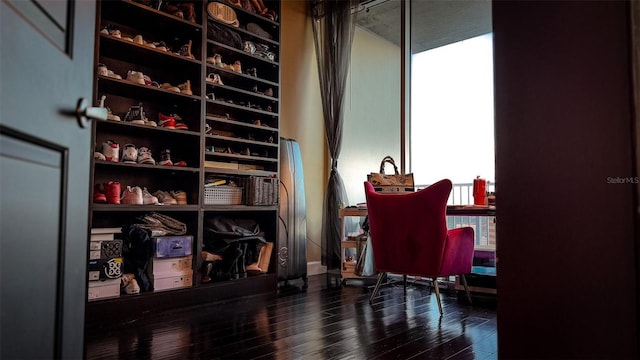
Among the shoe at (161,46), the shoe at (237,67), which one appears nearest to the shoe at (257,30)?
the shoe at (237,67)

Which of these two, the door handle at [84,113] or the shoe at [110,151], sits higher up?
the shoe at [110,151]

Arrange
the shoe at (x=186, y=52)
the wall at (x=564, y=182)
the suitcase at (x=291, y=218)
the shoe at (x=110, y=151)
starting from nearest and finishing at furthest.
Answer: the wall at (x=564, y=182)
the shoe at (x=110, y=151)
the shoe at (x=186, y=52)
the suitcase at (x=291, y=218)

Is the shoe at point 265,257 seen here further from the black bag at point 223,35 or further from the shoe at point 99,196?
the black bag at point 223,35

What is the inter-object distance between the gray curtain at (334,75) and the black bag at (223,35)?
4.13 feet

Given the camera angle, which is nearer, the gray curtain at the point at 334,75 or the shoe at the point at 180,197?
the shoe at the point at 180,197

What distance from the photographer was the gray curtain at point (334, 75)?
4420mm

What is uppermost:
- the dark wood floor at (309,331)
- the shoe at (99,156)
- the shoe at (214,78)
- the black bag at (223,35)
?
the black bag at (223,35)

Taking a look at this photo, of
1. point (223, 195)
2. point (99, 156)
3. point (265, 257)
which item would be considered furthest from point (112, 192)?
point (265, 257)

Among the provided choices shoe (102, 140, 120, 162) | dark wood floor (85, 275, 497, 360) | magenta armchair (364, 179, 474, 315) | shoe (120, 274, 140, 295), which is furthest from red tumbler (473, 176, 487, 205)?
shoe (102, 140, 120, 162)

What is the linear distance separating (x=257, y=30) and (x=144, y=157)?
1547 mm

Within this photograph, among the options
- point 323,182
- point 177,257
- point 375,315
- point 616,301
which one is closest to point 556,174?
point 616,301

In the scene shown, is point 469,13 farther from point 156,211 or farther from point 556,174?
point 556,174

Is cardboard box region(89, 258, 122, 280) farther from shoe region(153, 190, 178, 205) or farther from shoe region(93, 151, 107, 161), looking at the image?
shoe region(93, 151, 107, 161)

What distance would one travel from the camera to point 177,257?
3.01m
